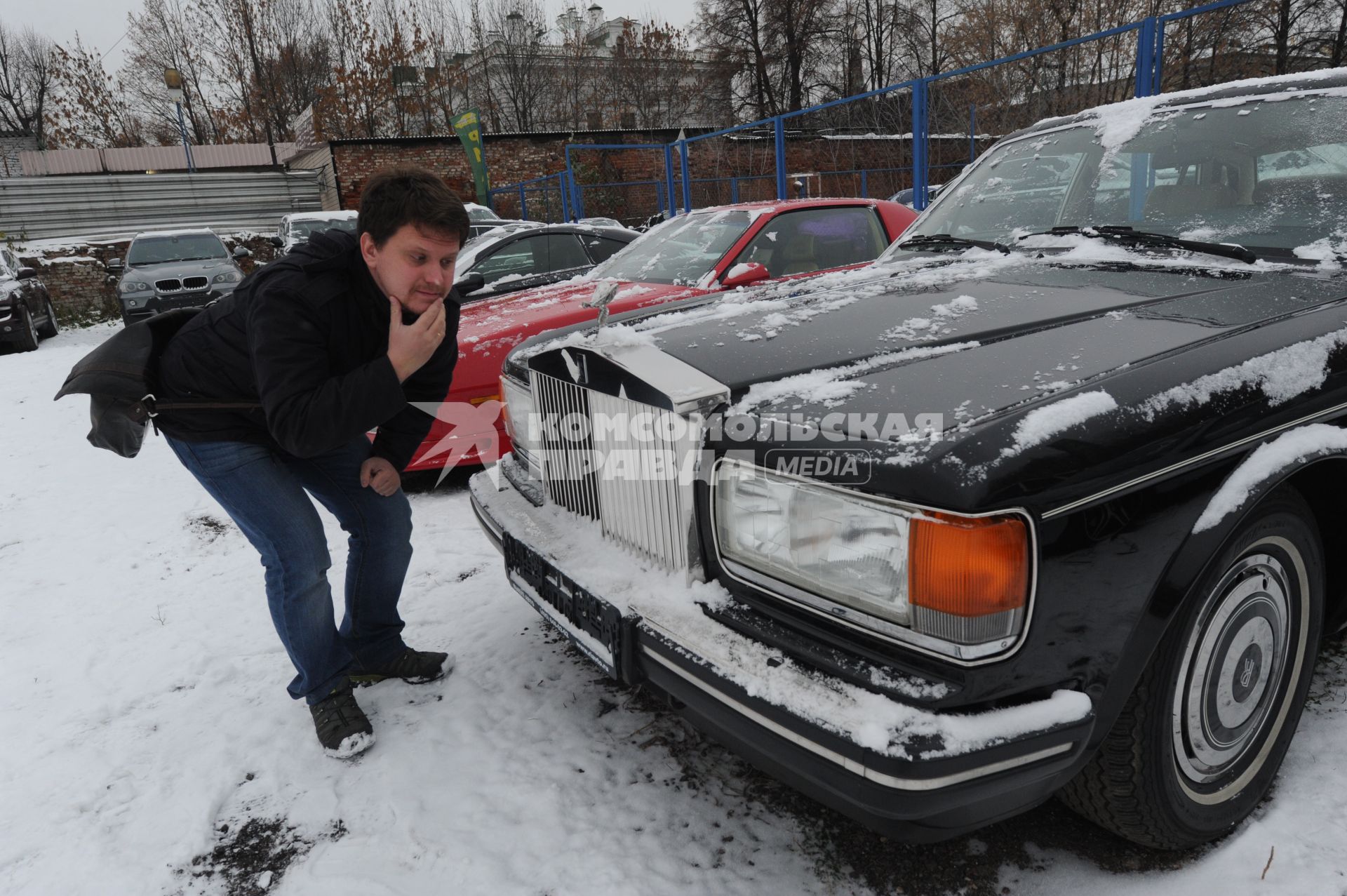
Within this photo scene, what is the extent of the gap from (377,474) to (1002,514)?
1.91 metres

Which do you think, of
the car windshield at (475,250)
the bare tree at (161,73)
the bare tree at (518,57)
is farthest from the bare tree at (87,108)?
the car windshield at (475,250)

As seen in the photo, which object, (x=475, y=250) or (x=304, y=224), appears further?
(x=304, y=224)

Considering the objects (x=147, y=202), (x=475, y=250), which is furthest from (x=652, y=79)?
(x=475, y=250)

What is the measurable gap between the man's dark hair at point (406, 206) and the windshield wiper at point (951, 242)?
1860mm

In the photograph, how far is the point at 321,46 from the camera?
33594mm

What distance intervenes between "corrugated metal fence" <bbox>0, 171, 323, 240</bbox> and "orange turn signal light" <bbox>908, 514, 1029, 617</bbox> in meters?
25.3

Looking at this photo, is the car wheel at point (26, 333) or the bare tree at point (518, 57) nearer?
the car wheel at point (26, 333)

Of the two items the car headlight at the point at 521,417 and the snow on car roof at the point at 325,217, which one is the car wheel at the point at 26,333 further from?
the car headlight at the point at 521,417

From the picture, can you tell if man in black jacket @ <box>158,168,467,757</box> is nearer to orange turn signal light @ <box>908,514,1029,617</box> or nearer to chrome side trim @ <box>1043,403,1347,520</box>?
orange turn signal light @ <box>908,514,1029,617</box>

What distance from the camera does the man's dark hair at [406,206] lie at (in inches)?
79.8

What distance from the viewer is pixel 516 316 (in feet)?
15.5

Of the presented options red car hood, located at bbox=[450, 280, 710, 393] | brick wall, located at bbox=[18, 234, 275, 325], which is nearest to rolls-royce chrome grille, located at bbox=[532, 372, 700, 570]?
red car hood, located at bbox=[450, 280, 710, 393]

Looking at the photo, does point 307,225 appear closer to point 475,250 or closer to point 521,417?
point 475,250

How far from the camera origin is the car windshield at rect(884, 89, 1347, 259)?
7.47 ft
